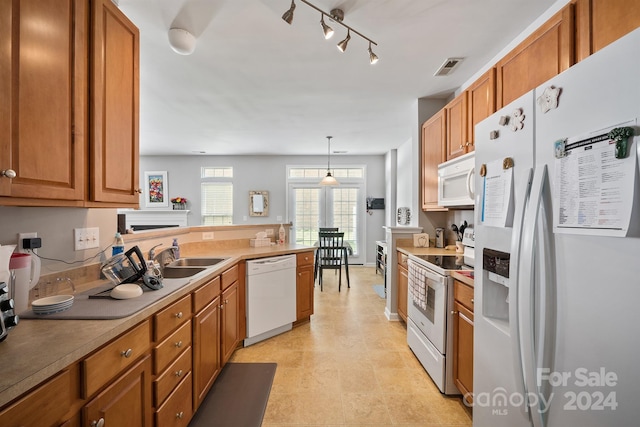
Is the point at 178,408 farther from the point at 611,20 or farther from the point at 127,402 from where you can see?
the point at 611,20

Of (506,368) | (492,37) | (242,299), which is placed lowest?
(242,299)

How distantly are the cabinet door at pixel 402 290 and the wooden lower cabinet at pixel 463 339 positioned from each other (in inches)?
39.2

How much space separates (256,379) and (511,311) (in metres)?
1.91

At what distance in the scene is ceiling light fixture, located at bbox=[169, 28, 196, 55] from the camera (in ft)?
6.33

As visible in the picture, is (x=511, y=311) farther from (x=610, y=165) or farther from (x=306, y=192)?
(x=306, y=192)

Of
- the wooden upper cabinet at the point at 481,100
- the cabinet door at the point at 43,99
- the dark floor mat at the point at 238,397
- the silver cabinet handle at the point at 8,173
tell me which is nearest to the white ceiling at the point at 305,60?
the wooden upper cabinet at the point at 481,100

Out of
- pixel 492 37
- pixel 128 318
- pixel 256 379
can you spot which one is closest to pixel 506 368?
pixel 128 318

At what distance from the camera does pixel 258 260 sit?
102 inches

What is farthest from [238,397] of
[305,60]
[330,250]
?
[330,250]

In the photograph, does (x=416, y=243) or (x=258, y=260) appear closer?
(x=258, y=260)

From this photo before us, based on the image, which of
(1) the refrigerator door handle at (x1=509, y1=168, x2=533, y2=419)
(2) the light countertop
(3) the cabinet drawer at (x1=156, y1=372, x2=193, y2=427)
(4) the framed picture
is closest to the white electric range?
(1) the refrigerator door handle at (x1=509, y1=168, x2=533, y2=419)

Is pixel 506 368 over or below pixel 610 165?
below

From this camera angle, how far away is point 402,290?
2.98 m

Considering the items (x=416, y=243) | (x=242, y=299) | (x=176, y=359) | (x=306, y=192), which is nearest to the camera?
(x=176, y=359)
